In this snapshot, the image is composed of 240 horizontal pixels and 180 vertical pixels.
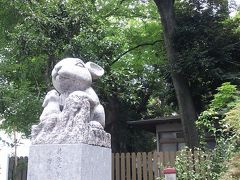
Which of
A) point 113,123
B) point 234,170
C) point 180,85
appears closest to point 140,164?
point 234,170

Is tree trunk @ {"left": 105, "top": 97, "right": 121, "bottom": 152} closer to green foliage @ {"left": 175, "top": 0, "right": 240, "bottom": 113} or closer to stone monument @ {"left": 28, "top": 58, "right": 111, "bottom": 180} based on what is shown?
green foliage @ {"left": 175, "top": 0, "right": 240, "bottom": 113}

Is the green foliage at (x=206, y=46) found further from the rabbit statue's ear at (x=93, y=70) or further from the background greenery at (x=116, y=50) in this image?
the rabbit statue's ear at (x=93, y=70)

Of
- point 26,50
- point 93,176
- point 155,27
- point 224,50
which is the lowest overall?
point 93,176

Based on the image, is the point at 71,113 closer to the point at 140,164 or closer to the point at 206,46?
the point at 140,164

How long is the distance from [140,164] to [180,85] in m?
4.47

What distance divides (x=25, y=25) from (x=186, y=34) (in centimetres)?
587

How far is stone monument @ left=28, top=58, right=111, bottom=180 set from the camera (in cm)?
472

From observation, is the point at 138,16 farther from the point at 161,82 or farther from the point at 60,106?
the point at 60,106

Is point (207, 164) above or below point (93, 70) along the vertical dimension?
below

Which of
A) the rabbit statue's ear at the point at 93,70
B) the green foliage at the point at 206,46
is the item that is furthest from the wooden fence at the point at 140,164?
the green foliage at the point at 206,46

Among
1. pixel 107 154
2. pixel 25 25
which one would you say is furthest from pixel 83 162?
pixel 25 25

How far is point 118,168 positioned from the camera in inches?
391

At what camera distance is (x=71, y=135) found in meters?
4.79

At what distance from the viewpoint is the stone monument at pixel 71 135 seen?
472 centimetres
